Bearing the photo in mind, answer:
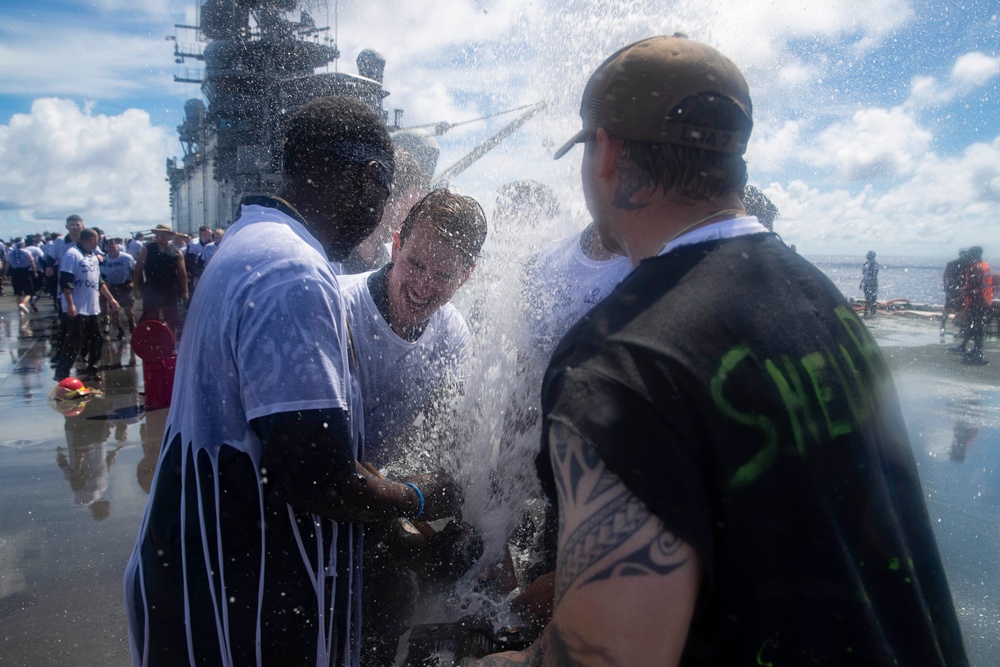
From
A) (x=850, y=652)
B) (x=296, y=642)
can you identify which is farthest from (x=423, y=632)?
(x=850, y=652)

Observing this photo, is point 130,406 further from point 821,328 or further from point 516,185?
point 821,328

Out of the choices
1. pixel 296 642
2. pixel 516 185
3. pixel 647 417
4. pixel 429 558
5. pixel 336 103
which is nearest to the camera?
pixel 647 417

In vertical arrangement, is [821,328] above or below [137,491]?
above

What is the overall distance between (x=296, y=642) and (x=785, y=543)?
1.21m

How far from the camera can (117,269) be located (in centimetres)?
1175

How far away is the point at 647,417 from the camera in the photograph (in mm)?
840

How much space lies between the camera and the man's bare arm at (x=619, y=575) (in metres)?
0.85

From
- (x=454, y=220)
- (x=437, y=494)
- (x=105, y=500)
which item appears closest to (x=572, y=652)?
(x=437, y=494)

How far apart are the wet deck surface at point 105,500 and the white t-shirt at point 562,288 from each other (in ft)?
7.38

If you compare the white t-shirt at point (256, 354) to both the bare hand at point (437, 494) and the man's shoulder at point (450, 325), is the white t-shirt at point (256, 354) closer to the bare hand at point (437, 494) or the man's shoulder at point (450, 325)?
the bare hand at point (437, 494)

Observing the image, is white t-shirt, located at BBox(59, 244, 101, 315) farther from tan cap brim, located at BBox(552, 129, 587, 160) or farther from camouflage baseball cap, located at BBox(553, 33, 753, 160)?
camouflage baseball cap, located at BBox(553, 33, 753, 160)

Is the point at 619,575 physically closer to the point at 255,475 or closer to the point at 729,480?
the point at 729,480

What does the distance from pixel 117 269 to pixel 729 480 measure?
13062mm

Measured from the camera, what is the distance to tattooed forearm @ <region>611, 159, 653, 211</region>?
3.72 feet
